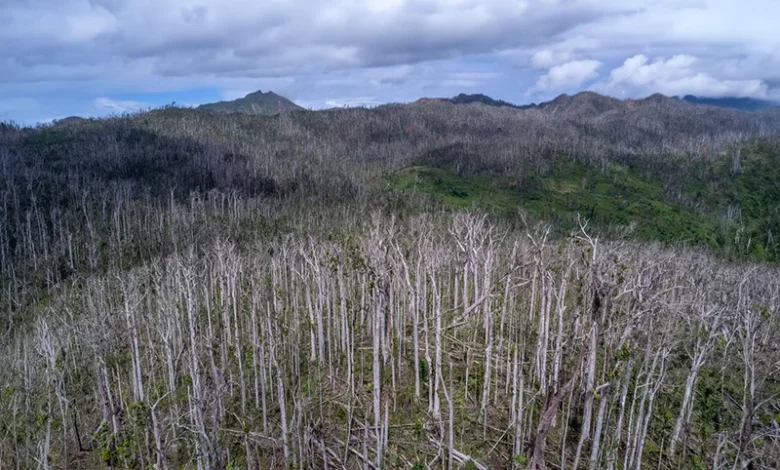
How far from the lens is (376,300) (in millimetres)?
21859

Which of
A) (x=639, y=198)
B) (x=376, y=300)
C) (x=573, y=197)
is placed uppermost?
(x=376, y=300)

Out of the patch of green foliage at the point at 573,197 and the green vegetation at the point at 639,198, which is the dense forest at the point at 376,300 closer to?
the green vegetation at the point at 639,198

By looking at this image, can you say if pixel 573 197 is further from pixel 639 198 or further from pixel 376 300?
pixel 376 300

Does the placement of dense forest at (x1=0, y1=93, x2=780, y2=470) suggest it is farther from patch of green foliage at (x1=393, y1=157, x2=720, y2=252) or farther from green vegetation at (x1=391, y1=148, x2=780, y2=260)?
patch of green foliage at (x1=393, y1=157, x2=720, y2=252)

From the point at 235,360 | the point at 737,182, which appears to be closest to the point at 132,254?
the point at 235,360

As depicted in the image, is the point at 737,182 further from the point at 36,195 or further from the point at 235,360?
the point at 36,195

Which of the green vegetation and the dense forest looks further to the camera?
the green vegetation

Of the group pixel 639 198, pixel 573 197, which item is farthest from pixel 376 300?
pixel 639 198

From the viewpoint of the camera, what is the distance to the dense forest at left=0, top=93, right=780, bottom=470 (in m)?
16.0

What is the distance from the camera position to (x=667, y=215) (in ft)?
364

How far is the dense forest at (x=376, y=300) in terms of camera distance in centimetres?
1602

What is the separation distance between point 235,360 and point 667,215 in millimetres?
112128

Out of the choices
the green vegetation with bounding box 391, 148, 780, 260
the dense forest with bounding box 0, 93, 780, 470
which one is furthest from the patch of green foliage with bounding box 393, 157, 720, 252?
the dense forest with bounding box 0, 93, 780, 470

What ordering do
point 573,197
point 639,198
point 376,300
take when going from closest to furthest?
point 376,300 < point 573,197 < point 639,198
